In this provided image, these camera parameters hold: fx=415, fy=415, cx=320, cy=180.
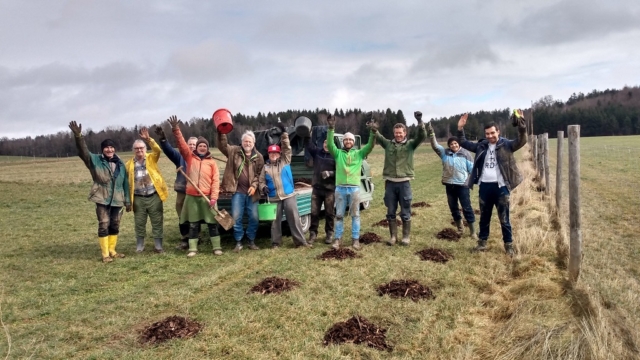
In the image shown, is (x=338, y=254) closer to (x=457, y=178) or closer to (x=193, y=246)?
(x=193, y=246)

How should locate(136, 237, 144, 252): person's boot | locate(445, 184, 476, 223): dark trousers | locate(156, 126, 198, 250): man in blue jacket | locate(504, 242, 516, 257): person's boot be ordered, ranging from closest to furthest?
locate(504, 242, 516, 257): person's boot
locate(136, 237, 144, 252): person's boot
locate(156, 126, 198, 250): man in blue jacket
locate(445, 184, 476, 223): dark trousers

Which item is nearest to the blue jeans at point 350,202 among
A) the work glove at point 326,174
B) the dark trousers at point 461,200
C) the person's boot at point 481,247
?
the work glove at point 326,174

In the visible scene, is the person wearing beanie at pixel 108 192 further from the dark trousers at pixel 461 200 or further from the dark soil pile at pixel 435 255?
the dark trousers at pixel 461 200

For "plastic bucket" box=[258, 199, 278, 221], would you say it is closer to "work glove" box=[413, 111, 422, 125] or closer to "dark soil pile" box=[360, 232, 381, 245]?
"dark soil pile" box=[360, 232, 381, 245]

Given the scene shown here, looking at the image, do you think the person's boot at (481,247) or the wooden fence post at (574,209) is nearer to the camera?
the wooden fence post at (574,209)

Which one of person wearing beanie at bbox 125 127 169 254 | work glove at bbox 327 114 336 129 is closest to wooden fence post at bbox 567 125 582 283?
work glove at bbox 327 114 336 129

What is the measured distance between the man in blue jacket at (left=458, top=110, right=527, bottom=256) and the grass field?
0.50 m

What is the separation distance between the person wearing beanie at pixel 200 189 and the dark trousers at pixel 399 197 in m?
3.09

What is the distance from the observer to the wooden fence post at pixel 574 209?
17.5ft

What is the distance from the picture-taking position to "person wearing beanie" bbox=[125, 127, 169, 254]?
745 centimetres

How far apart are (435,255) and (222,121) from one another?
13.7ft

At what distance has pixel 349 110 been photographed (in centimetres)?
9719

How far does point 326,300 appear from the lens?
4.97 m

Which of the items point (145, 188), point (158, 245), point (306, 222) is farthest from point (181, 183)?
point (306, 222)
